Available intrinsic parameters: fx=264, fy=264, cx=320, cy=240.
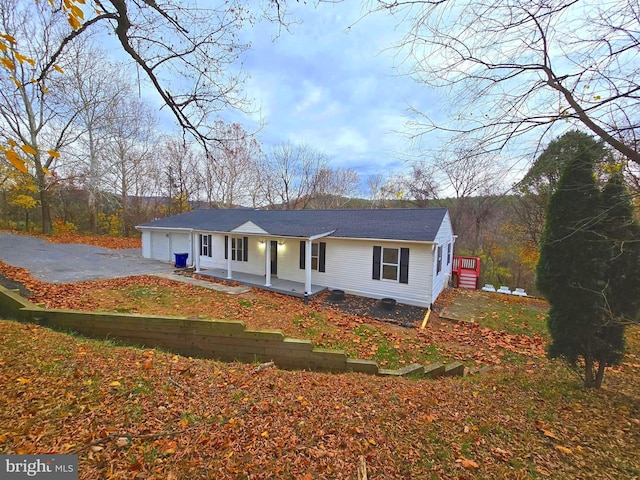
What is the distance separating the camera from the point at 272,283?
483 inches

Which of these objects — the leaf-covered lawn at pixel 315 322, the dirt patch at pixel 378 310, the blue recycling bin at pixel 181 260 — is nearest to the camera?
the leaf-covered lawn at pixel 315 322

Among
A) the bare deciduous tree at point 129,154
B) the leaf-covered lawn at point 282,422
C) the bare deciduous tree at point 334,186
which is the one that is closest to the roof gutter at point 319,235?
the leaf-covered lawn at point 282,422

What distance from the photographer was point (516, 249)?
1775cm

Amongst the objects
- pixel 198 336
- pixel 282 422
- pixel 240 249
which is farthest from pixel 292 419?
pixel 240 249

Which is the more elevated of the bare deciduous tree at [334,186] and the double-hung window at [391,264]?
the bare deciduous tree at [334,186]

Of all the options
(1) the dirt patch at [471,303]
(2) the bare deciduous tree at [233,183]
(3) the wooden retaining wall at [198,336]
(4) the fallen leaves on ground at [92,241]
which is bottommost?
(1) the dirt patch at [471,303]

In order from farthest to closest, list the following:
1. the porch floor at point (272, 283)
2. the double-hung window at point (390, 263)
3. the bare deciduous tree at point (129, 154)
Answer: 1. the bare deciduous tree at point (129, 154)
2. the porch floor at point (272, 283)
3. the double-hung window at point (390, 263)

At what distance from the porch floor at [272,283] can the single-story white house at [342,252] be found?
0.16 ft

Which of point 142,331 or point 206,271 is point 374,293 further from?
point 206,271

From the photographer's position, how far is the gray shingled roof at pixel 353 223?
10742 mm

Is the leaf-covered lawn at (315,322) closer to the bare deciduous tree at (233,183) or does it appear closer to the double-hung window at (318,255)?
the double-hung window at (318,255)

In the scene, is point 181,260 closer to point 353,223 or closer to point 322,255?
point 322,255

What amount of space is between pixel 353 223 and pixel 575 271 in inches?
357

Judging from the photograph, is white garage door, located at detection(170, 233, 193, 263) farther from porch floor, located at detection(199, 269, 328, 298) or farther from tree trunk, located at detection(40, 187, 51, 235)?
tree trunk, located at detection(40, 187, 51, 235)
